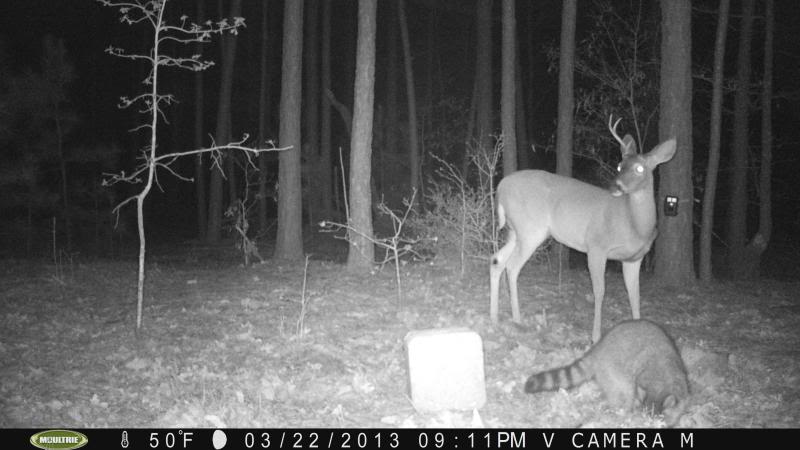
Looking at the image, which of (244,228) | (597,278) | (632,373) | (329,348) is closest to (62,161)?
(244,228)

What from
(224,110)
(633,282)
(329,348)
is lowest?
(329,348)

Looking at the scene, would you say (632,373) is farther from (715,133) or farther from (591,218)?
(715,133)

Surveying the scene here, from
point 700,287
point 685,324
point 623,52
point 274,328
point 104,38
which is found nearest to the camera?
point 274,328

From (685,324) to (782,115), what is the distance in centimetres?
1730

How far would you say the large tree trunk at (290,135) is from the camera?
495 inches

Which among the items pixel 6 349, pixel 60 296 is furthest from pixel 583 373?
pixel 60 296

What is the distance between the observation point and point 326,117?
1007 inches

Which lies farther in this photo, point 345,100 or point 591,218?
point 345,100

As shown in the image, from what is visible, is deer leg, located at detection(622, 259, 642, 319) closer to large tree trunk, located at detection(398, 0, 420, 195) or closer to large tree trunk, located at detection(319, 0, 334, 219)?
large tree trunk, located at detection(398, 0, 420, 195)

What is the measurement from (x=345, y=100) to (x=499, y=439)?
27977mm

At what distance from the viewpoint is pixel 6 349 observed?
6.29 meters

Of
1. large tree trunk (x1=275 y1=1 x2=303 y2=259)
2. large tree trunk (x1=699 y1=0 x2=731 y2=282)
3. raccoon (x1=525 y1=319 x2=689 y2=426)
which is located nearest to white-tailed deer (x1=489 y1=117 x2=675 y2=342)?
raccoon (x1=525 y1=319 x2=689 y2=426)

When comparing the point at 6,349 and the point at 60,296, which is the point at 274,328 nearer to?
the point at 6,349

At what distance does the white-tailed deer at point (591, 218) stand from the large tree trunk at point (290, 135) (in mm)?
6148
